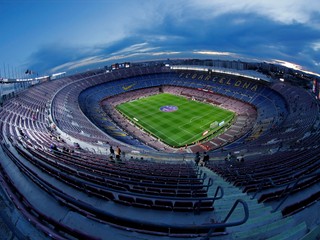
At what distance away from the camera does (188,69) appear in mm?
67438

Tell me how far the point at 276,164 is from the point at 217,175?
347 cm

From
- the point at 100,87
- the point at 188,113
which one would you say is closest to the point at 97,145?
the point at 188,113

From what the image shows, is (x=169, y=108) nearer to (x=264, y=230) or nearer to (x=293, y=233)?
(x=264, y=230)

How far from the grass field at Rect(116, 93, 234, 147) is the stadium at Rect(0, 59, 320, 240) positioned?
0.23 m

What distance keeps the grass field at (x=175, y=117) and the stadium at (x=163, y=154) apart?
23cm

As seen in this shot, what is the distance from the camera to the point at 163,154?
2497cm

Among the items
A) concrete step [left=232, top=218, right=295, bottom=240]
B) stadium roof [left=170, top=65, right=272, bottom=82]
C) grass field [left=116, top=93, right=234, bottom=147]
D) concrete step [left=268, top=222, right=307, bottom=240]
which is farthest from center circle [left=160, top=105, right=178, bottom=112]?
concrete step [left=268, top=222, right=307, bottom=240]

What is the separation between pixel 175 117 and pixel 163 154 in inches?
860

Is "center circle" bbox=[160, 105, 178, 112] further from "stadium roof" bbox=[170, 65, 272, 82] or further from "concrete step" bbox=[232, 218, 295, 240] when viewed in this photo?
"concrete step" bbox=[232, 218, 295, 240]

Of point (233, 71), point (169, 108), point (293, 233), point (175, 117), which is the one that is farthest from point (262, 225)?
point (233, 71)

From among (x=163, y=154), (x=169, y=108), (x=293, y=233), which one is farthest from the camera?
(x=169, y=108)

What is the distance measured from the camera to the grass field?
126 feet

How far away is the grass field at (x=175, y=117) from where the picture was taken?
3834 centimetres

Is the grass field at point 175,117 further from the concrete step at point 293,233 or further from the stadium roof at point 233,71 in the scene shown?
the concrete step at point 293,233
